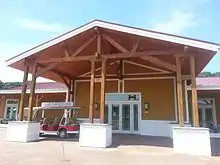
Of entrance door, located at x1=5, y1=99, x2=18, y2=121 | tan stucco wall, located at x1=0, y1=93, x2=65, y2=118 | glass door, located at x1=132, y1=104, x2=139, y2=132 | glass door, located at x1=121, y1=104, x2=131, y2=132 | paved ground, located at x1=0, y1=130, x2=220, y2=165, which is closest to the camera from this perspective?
paved ground, located at x1=0, y1=130, x2=220, y2=165

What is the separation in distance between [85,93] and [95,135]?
6.03 meters

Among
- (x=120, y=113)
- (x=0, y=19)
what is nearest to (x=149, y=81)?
(x=120, y=113)

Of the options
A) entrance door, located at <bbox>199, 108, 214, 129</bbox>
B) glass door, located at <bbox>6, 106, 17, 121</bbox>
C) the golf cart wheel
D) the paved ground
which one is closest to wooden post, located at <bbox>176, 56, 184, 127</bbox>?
the paved ground

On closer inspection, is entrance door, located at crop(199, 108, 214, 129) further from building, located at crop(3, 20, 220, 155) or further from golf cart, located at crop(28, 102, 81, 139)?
golf cart, located at crop(28, 102, 81, 139)

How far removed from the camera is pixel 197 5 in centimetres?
784

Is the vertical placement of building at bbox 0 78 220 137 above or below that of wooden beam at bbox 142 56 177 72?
below

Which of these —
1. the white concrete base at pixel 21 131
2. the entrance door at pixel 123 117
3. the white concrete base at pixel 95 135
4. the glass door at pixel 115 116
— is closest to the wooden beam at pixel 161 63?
→ the white concrete base at pixel 95 135

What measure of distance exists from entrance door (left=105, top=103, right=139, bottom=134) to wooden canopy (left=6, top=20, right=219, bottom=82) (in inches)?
147

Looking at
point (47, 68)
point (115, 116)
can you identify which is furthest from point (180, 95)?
point (115, 116)

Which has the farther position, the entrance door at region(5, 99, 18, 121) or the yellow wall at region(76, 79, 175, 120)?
the entrance door at region(5, 99, 18, 121)

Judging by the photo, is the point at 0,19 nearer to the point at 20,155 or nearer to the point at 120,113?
the point at 20,155

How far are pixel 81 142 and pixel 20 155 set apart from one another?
231 centimetres

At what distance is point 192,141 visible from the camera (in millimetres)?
7121

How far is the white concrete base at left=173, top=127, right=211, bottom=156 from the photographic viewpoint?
6989 millimetres
